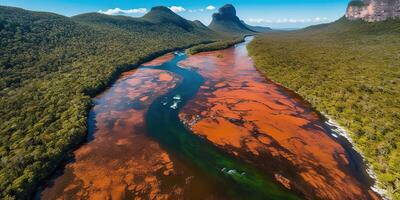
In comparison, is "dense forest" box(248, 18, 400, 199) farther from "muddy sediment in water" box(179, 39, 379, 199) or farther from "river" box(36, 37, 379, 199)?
"muddy sediment in water" box(179, 39, 379, 199)

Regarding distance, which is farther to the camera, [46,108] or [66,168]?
[46,108]

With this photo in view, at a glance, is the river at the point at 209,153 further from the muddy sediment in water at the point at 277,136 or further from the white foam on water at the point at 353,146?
the white foam on water at the point at 353,146

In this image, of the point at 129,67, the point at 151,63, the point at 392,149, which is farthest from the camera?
the point at 151,63

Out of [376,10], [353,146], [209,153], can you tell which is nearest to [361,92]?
[353,146]

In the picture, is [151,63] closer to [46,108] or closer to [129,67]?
[129,67]

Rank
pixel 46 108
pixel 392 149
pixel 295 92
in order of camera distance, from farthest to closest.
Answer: pixel 295 92, pixel 46 108, pixel 392 149

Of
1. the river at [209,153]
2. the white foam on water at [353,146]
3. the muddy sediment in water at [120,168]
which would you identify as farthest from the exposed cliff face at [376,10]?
the muddy sediment in water at [120,168]

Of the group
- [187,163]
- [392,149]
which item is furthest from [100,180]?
[392,149]
